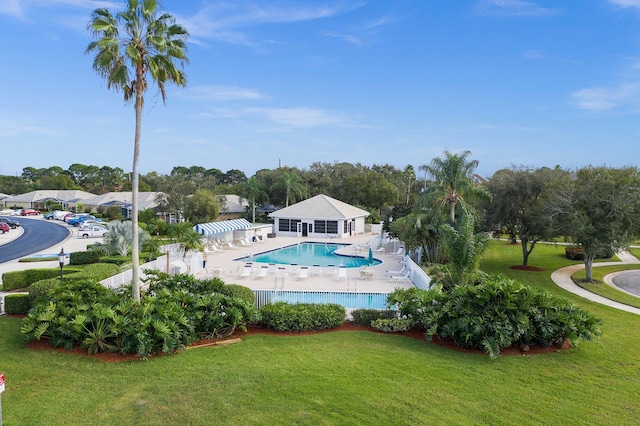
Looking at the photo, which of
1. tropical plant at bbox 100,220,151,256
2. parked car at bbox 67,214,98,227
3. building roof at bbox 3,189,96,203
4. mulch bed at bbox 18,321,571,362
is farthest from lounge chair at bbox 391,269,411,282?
building roof at bbox 3,189,96,203

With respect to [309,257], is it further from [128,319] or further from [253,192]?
[128,319]

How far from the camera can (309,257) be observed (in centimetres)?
3036

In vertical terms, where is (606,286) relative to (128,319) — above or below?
below

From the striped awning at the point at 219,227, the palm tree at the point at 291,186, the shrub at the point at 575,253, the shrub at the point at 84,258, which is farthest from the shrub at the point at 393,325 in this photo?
the palm tree at the point at 291,186

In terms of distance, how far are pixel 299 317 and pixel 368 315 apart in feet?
6.77

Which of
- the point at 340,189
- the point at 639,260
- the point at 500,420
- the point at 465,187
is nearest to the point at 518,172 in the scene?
the point at 465,187

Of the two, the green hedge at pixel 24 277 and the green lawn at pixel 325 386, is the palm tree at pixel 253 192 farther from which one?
the green lawn at pixel 325 386

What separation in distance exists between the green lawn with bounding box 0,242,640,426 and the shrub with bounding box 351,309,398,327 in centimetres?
154

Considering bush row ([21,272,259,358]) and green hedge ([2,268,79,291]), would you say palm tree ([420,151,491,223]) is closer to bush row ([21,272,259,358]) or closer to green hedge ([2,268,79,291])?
bush row ([21,272,259,358])

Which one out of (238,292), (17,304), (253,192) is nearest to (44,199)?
(253,192)

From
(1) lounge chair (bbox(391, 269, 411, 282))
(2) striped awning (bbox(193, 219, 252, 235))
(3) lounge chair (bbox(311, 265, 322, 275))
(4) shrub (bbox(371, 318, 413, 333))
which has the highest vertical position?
(2) striped awning (bbox(193, 219, 252, 235))

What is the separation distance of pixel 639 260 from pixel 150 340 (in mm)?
31954

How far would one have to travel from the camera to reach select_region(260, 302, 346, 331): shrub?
37.5 ft

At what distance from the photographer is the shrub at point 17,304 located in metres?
12.8
